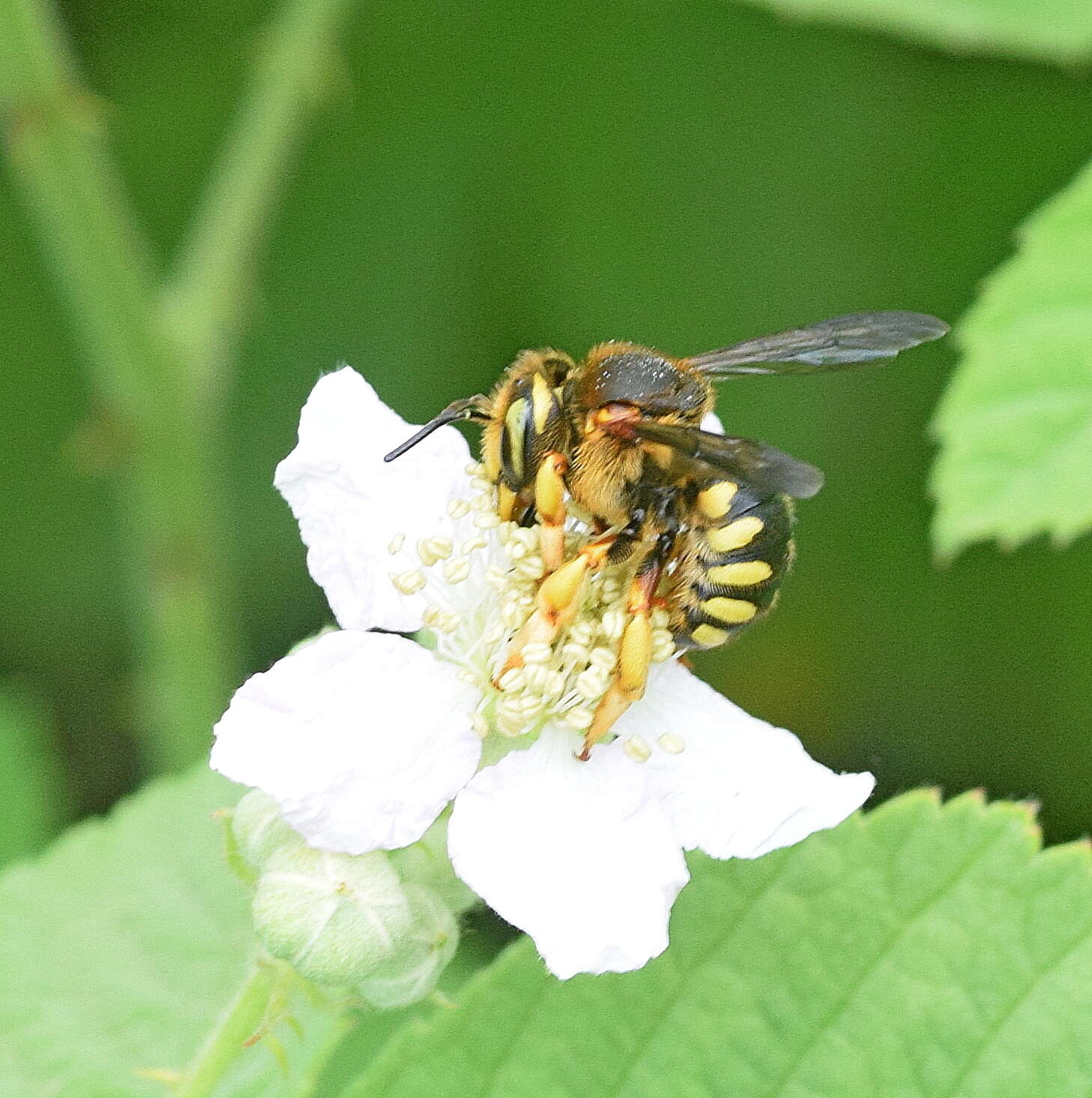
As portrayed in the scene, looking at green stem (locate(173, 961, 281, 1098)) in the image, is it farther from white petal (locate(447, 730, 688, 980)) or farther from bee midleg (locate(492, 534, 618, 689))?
bee midleg (locate(492, 534, 618, 689))

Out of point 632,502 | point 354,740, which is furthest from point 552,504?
point 354,740

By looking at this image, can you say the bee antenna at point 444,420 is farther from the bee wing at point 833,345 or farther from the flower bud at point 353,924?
the flower bud at point 353,924

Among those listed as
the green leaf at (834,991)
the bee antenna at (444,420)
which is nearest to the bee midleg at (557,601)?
the bee antenna at (444,420)

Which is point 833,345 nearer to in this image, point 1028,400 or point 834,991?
point 1028,400

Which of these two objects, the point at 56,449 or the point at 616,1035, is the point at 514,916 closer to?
the point at 616,1035

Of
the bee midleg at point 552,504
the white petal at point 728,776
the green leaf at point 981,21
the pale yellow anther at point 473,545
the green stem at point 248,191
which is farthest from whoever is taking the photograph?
the green stem at point 248,191

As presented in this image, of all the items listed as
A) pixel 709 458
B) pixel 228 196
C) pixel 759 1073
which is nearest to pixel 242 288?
pixel 228 196
